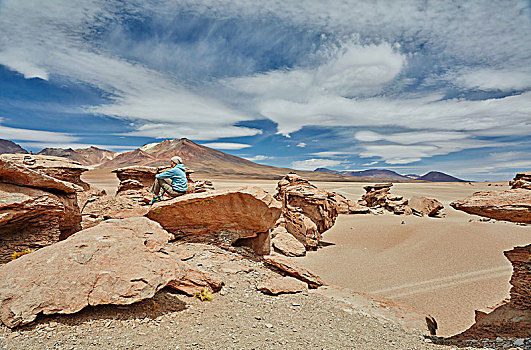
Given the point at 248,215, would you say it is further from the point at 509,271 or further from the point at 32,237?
the point at 509,271

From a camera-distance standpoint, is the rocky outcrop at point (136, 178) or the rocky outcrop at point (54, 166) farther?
the rocky outcrop at point (136, 178)

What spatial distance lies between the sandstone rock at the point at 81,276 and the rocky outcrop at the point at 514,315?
5356 mm

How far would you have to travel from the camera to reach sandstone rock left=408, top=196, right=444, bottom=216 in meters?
19.2

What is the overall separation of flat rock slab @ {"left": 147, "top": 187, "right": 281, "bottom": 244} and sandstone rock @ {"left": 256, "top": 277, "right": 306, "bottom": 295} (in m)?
1.75

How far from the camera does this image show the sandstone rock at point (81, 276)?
367cm

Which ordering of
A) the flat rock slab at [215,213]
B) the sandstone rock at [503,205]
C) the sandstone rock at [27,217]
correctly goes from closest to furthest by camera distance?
the sandstone rock at [27,217] → the sandstone rock at [503,205] → the flat rock slab at [215,213]

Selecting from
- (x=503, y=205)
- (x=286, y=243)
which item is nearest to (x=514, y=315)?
(x=503, y=205)

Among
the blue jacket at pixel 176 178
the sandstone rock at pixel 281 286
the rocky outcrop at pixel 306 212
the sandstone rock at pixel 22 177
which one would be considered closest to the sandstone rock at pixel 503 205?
the sandstone rock at pixel 281 286

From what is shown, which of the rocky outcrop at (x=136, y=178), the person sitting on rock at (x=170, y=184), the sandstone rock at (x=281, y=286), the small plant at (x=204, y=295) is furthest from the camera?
the rocky outcrop at (x=136, y=178)

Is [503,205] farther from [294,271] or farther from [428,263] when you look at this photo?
[428,263]

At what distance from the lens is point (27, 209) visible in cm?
540

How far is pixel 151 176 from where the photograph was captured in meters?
16.5

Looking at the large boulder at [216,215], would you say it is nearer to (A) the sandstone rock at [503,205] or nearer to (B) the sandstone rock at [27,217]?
(B) the sandstone rock at [27,217]

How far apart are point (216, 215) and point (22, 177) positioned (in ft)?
13.0
